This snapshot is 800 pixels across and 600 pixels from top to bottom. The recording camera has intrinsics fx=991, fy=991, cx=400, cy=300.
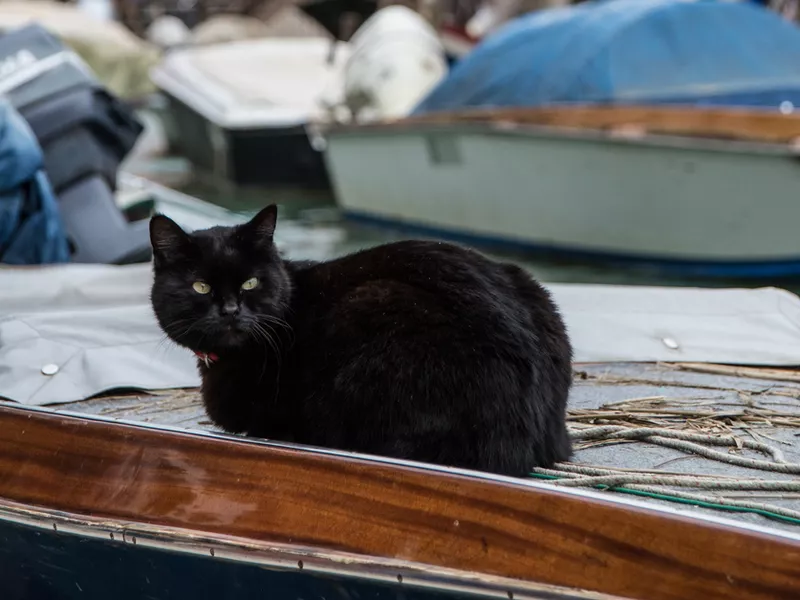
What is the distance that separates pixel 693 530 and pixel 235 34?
1923 cm

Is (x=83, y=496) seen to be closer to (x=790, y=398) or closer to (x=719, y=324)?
(x=790, y=398)

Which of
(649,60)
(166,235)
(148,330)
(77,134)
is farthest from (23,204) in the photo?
(649,60)

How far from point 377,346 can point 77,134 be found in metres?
3.00

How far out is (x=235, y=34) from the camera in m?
19.4

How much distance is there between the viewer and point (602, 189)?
20.6 ft

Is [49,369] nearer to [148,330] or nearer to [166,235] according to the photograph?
[148,330]

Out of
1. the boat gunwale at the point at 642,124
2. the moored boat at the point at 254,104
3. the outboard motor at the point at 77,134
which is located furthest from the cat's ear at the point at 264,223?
the moored boat at the point at 254,104

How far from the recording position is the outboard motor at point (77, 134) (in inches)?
154

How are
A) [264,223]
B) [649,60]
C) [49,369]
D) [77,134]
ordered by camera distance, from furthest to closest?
[649,60]
[77,134]
[49,369]
[264,223]

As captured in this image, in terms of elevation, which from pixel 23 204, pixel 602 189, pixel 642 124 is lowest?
pixel 602 189

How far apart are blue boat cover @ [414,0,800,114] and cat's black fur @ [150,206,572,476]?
5651 mm

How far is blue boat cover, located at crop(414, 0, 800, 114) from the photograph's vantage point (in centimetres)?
721

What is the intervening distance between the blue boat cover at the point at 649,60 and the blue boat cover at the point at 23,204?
178 inches

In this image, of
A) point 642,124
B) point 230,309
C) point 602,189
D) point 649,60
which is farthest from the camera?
point 649,60
